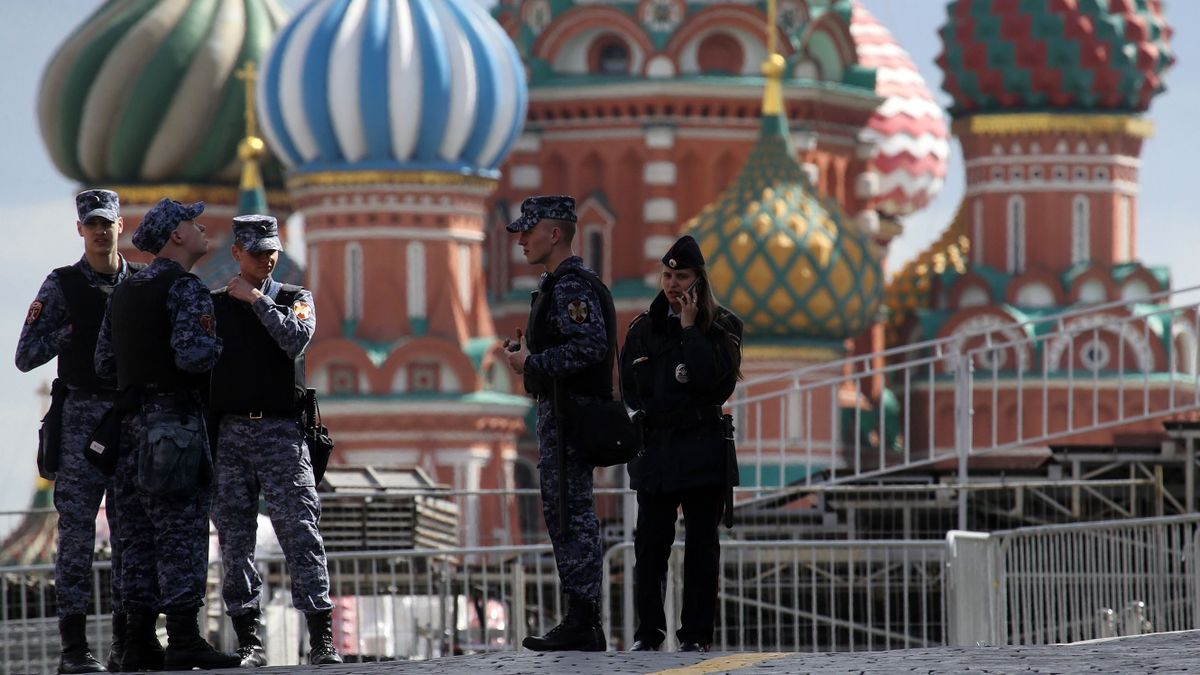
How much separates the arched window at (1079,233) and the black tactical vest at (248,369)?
37190 millimetres

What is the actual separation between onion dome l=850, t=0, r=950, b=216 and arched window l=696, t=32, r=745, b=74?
4.25 meters

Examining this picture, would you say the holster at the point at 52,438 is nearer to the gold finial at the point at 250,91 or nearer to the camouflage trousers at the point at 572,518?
the camouflage trousers at the point at 572,518

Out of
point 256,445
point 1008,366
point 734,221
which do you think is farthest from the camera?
point 1008,366

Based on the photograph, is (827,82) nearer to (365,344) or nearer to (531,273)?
(531,273)

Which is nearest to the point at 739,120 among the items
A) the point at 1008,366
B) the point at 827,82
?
the point at 827,82

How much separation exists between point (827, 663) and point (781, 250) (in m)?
33.0

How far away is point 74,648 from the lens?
40.1 feet

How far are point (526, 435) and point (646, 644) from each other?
35104 millimetres

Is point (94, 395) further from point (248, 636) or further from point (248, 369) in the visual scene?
point (248, 636)

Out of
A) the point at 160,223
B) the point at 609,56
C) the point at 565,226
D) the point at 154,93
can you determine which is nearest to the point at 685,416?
the point at 565,226

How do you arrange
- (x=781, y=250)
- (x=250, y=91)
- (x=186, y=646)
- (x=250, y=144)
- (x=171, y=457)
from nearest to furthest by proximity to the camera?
(x=171, y=457) < (x=186, y=646) < (x=781, y=250) < (x=250, y=144) < (x=250, y=91)

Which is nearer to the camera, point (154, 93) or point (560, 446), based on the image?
point (560, 446)

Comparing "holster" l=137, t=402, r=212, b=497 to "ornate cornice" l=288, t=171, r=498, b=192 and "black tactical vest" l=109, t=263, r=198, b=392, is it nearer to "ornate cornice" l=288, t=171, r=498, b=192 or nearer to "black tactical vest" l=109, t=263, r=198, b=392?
"black tactical vest" l=109, t=263, r=198, b=392

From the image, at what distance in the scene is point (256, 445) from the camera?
1202cm
